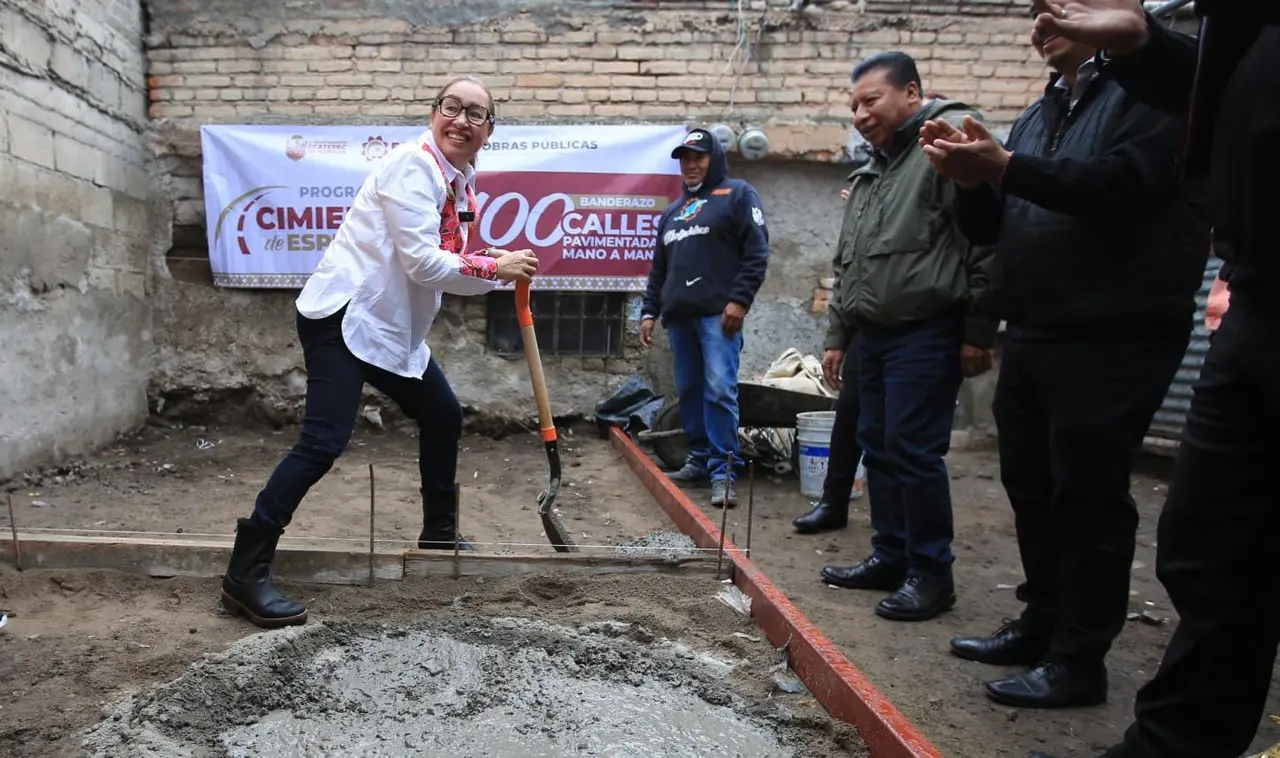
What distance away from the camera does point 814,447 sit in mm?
4785

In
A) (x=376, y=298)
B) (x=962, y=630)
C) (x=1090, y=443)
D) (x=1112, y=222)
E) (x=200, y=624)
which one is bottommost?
(x=962, y=630)

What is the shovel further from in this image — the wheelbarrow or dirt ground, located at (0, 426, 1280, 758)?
the wheelbarrow

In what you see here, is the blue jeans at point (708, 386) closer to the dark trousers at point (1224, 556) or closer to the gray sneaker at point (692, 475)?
the gray sneaker at point (692, 475)

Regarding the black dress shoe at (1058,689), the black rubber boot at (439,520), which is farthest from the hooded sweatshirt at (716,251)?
the black dress shoe at (1058,689)

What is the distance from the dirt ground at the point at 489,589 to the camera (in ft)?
6.95

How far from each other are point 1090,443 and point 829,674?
91cm

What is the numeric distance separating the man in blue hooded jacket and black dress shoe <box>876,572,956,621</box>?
161 cm

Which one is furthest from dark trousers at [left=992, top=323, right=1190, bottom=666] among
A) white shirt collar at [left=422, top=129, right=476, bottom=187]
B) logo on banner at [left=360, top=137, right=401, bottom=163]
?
logo on banner at [left=360, top=137, right=401, bottom=163]

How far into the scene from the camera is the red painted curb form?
168cm

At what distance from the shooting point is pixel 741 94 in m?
6.21

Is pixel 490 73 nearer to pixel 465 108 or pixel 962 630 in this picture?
pixel 465 108

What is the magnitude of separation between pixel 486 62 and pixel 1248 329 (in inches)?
225

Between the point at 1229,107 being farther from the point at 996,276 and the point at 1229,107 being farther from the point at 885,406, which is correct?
the point at 885,406

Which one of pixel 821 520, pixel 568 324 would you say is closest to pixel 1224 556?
pixel 821 520
